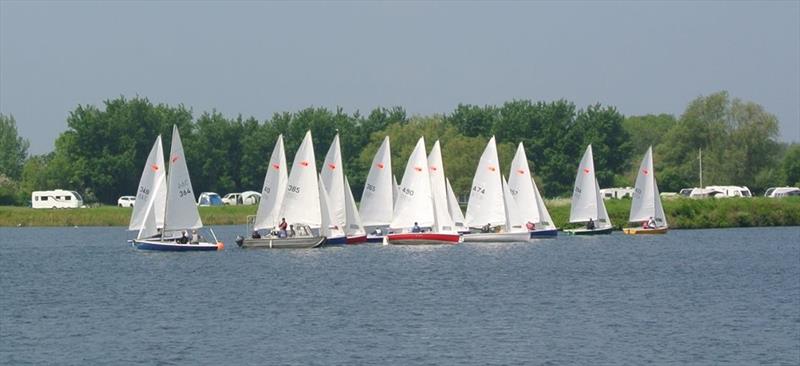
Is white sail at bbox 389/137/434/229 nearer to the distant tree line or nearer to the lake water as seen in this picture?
the lake water

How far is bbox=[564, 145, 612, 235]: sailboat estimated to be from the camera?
9181 cm

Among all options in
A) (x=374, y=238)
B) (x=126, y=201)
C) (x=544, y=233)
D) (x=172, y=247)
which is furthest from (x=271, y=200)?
(x=126, y=201)

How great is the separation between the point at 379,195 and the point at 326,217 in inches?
210

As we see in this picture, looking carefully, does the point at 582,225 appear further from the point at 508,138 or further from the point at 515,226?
the point at 508,138

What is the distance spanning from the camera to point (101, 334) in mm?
42125

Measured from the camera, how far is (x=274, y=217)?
7625 centimetres

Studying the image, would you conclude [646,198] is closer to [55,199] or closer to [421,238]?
[421,238]

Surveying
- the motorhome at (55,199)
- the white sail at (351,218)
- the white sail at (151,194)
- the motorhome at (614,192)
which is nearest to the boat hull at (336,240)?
the white sail at (351,218)

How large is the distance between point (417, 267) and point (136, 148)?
250ft

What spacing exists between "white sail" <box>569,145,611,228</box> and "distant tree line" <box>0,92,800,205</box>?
1482 inches

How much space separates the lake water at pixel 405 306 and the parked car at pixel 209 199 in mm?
50456

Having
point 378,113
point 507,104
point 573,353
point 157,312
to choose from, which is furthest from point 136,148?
point 573,353

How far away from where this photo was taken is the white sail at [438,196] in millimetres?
81188

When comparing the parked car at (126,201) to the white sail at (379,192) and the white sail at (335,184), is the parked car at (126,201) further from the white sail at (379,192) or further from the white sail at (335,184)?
the white sail at (335,184)
